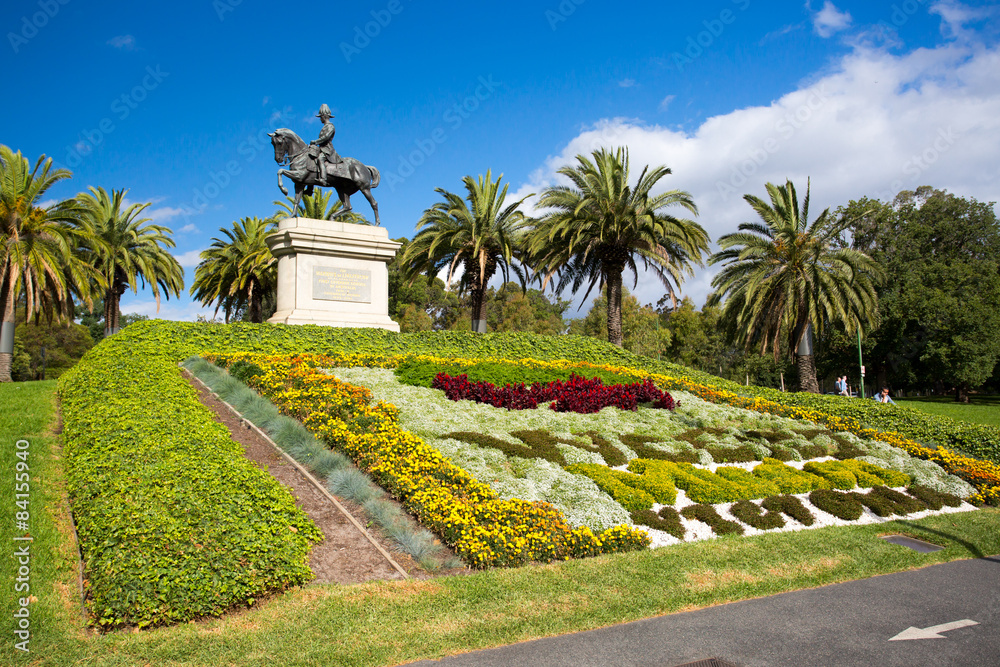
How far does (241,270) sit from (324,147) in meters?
16.1

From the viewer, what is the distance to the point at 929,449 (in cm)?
1216

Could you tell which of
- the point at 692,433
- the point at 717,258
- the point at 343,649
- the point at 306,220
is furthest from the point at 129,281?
the point at 343,649

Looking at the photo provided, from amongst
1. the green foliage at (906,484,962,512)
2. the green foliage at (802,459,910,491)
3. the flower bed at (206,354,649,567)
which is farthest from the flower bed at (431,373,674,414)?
the green foliage at (906,484,962,512)

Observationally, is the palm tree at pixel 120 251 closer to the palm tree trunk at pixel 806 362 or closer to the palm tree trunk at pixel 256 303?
the palm tree trunk at pixel 256 303

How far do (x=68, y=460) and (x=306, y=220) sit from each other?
40.1 feet

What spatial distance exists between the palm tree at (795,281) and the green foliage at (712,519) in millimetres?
16824

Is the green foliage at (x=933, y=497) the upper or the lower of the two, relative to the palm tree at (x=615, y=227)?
lower

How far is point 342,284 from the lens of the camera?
1955 centimetres

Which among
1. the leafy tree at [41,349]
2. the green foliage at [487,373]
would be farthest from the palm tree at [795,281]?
the leafy tree at [41,349]

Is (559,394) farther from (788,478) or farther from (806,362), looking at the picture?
(806,362)

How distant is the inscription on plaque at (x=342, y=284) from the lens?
19.3 metres

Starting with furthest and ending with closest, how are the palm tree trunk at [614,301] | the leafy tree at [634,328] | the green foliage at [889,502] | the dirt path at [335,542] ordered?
the leafy tree at [634,328] → the palm tree trunk at [614,301] → the green foliage at [889,502] → the dirt path at [335,542]

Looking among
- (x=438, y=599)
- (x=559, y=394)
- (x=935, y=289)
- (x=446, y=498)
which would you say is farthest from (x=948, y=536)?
(x=935, y=289)

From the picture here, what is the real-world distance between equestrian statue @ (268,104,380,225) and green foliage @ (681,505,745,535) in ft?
49.8
